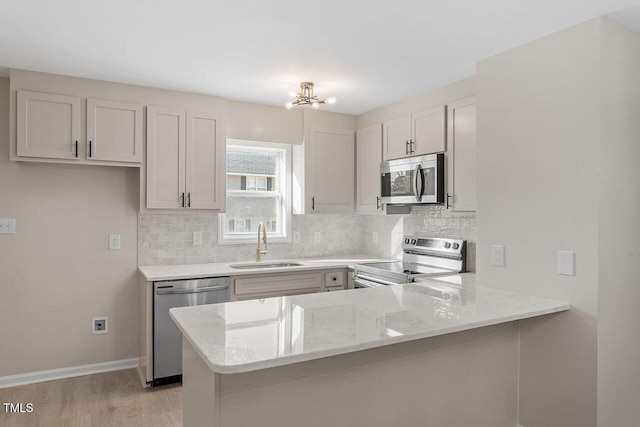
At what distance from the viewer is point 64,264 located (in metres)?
3.39

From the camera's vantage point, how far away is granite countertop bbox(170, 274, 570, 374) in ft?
4.51

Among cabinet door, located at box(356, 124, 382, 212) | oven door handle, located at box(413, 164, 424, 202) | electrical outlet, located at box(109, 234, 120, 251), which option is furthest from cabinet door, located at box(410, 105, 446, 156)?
electrical outlet, located at box(109, 234, 120, 251)

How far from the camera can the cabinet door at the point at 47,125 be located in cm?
298

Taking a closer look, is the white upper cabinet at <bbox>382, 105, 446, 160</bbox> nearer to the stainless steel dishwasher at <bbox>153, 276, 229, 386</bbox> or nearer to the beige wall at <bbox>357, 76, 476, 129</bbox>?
the beige wall at <bbox>357, 76, 476, 129</bbox>

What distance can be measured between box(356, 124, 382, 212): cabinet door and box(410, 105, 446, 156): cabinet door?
19.1 inches

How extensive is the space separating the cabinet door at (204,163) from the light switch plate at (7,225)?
129 cm

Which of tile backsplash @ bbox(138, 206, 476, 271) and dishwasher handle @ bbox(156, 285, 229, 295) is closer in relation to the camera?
dishwasher handle @ bbox(156, 285, 229, 295)

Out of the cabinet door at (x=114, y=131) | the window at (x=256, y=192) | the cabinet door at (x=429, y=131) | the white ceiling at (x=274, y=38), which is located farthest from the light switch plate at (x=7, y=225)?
the cabinet door at (x=429, y=131)

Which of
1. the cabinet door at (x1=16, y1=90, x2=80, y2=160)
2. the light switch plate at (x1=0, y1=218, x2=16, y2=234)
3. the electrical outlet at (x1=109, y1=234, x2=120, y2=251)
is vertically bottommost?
the electrical outlet at (x1=109, y1=234, x2=120, y2=251)

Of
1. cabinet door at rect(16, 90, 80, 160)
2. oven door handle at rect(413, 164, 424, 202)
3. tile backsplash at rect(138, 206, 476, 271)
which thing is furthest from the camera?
tile backsplash at rect(138, 206, 476, 271)

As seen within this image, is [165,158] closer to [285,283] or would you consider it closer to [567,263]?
[285,283]

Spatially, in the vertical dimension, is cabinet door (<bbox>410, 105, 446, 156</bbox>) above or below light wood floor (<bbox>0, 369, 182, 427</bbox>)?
above

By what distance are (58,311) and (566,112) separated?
3.76 m

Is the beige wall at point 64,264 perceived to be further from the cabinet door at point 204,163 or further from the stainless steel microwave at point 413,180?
the stainless steel microwave at point 413,180
